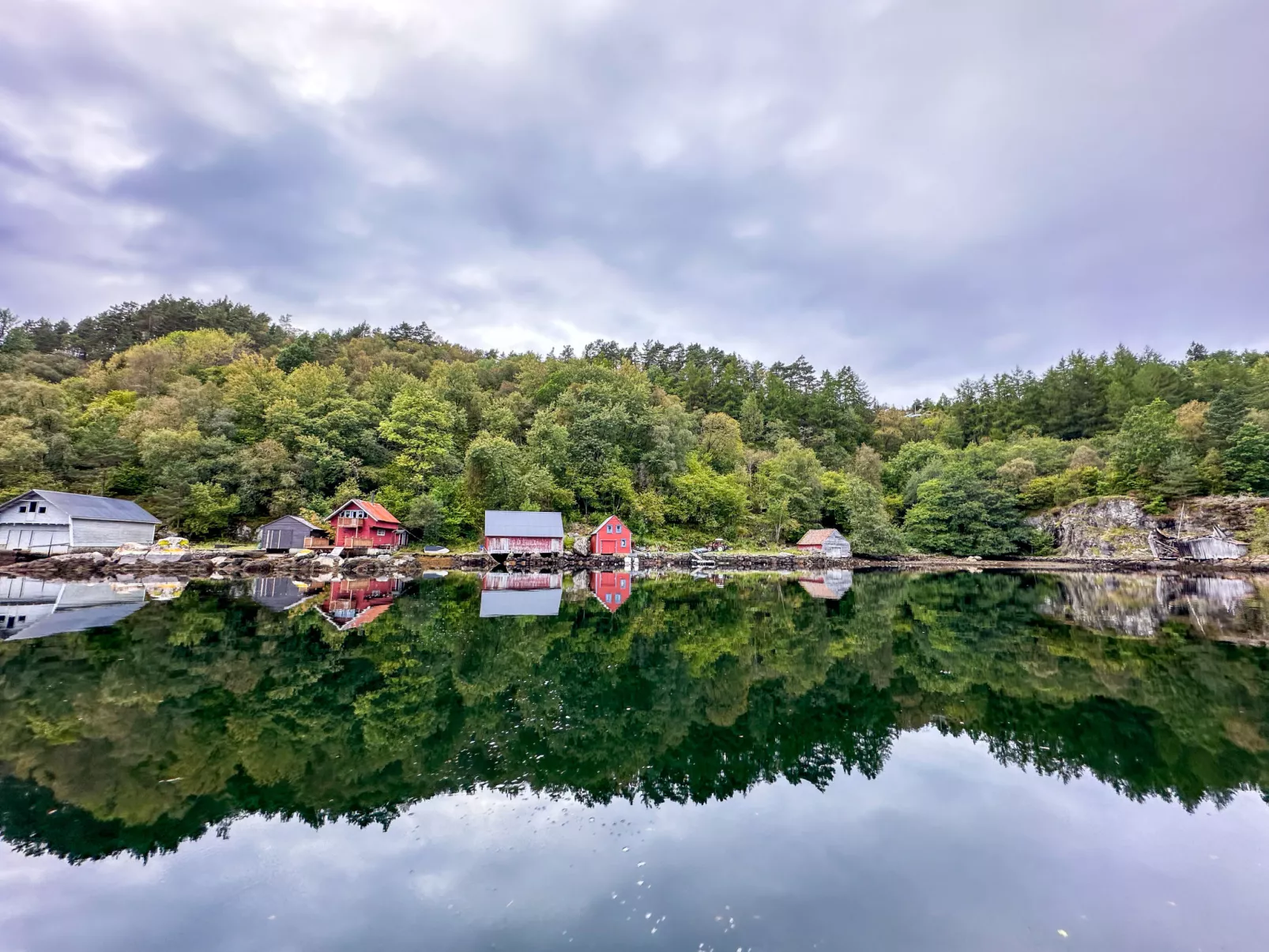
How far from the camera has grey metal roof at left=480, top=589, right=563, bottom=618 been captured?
68.4 feet

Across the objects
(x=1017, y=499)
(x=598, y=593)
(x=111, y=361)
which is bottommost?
(x=598, y=593)

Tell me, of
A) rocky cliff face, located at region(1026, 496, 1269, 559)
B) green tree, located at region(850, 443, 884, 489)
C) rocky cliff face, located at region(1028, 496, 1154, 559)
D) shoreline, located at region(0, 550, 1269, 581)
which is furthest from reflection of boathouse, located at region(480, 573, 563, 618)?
rocky cliff face, located at region(1026, 496, 1269, 559)

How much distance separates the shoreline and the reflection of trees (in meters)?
18.8

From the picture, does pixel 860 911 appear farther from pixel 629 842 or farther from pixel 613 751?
pixel 613 751

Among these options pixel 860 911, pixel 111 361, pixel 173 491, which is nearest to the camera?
pixel 860 911

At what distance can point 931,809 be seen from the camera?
22.5 ft

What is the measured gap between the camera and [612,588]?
30859mm

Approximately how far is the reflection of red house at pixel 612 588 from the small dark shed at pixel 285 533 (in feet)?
65.6

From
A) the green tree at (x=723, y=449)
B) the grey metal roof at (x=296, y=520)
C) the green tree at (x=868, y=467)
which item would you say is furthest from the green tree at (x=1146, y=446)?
the grey metal roof at (x=296, y=520)

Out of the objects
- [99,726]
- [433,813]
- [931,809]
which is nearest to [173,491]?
[99,726]

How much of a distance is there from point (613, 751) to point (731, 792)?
6.00ft

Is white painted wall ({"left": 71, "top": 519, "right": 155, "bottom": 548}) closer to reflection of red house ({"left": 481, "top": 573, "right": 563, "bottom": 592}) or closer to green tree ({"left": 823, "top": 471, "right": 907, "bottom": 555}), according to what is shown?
reflection of red house ({"left": 481, "top": 573, "right": 563, "bottom": 592})

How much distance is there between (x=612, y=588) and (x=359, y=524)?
21.2 meters

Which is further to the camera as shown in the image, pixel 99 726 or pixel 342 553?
pixel 342 553
